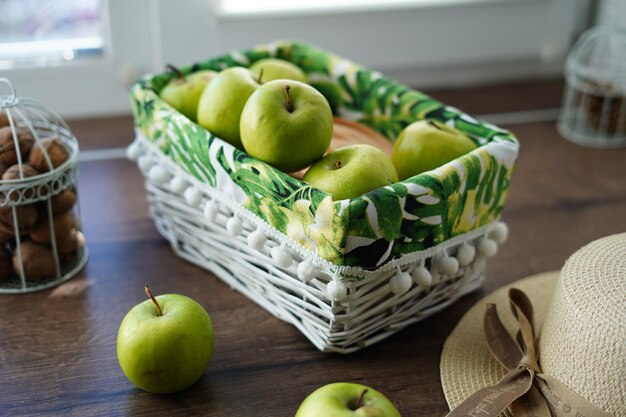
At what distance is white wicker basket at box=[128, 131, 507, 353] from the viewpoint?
28.6 inches

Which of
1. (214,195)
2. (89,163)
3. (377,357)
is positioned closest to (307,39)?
(89,163)

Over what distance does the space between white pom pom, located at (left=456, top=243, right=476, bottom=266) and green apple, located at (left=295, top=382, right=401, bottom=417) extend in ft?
0.74

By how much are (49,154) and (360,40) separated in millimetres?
673

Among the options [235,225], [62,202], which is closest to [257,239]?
[235,225]

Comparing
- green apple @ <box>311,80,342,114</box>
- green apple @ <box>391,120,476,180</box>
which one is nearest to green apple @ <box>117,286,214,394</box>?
green apple @ <box>391,120,476,180</box>

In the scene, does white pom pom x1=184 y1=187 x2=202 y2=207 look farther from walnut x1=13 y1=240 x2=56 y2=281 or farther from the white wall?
the white wall

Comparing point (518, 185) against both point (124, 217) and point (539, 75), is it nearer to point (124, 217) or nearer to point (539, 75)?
point (539, 75)

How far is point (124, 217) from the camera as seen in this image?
102 cm

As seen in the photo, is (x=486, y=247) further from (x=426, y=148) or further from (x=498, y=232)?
(x=426, y=148)

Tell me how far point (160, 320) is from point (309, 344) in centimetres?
18

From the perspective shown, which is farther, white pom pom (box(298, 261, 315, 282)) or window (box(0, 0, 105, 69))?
window (box(0, 0, 105, 69))

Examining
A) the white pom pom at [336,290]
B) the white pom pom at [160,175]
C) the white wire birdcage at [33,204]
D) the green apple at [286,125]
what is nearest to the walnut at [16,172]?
the white wire birdcage at [33,204]

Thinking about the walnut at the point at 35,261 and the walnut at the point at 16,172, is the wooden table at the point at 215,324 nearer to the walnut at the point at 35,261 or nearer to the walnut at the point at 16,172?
the walnut at the point at 35,261

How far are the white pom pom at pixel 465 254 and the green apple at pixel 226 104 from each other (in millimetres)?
264
